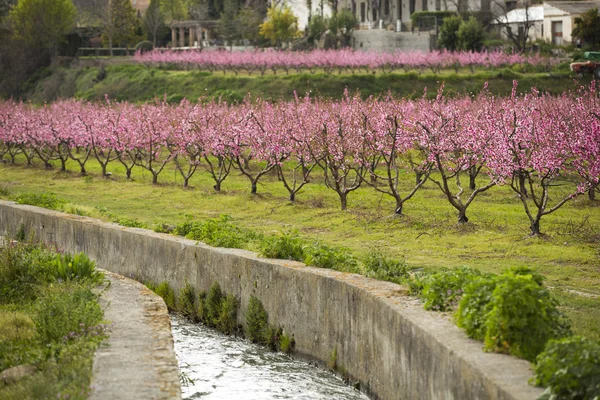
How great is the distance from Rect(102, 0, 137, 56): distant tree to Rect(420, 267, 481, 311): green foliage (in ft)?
292

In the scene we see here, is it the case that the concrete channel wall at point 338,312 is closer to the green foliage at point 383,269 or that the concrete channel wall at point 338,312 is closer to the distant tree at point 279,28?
the green foliage at point 383,269

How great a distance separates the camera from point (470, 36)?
8025 centimetres

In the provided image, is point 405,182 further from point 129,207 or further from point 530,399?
point 530,399

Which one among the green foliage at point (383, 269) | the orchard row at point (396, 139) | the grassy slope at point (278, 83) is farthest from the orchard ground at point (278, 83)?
the green foliage at point (383, 269)

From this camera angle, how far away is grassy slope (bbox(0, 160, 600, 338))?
63.6ft

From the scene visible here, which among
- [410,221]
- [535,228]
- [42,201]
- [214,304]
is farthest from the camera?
[42,201]

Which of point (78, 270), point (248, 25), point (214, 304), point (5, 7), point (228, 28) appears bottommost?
point (214, 304)

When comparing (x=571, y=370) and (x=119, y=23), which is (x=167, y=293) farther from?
(x=119, y=23)

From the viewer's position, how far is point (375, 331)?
1351cm

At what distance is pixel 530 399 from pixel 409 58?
217 feet

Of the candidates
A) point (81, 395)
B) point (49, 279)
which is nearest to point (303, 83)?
point (49, 279)

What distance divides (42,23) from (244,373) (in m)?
83.0

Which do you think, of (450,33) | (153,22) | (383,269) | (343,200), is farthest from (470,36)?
(383,269)

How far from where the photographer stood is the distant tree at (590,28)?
73000 mm
